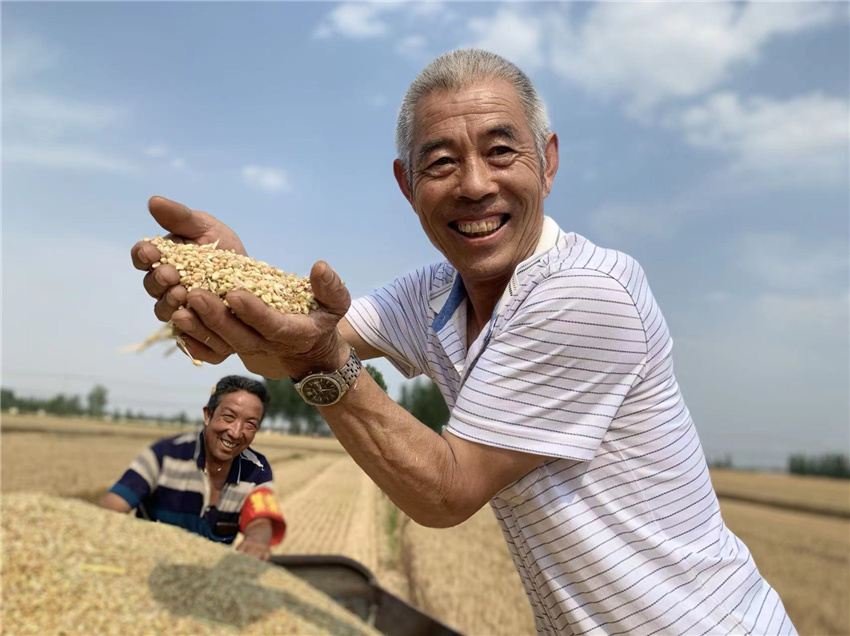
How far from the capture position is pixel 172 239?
159 centimetres

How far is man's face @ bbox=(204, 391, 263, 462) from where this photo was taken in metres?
1.21

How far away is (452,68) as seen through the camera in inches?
73.4

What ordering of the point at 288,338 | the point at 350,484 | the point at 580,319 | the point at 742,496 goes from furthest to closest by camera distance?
the point at 742,496, the point at 350,484, the point at 580,319, the point at 288,338

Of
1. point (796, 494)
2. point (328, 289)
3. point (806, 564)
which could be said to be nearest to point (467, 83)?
point (328, 289)

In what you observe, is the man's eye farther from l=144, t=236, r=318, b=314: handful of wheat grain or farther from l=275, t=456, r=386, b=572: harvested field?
l=275, t=456, r=386, b=572: harvested field

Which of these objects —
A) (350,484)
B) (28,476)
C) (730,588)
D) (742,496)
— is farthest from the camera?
(742,496)

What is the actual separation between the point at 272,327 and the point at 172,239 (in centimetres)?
45

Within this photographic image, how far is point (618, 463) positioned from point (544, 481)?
197 millimetres

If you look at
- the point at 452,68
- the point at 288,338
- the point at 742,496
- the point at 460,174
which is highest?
the point at 452,68

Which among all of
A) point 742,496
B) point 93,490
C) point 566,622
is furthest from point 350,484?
point 742,496

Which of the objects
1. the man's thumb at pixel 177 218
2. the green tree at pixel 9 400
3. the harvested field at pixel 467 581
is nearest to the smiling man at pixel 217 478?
the man's thumb at pixel 177 218

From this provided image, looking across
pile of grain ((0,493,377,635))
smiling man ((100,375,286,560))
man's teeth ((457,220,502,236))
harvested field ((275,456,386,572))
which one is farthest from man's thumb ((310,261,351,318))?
harvested field ((275,456,386,572))

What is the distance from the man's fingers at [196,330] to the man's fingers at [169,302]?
38 mm

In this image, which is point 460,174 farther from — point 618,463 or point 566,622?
point 566,622
